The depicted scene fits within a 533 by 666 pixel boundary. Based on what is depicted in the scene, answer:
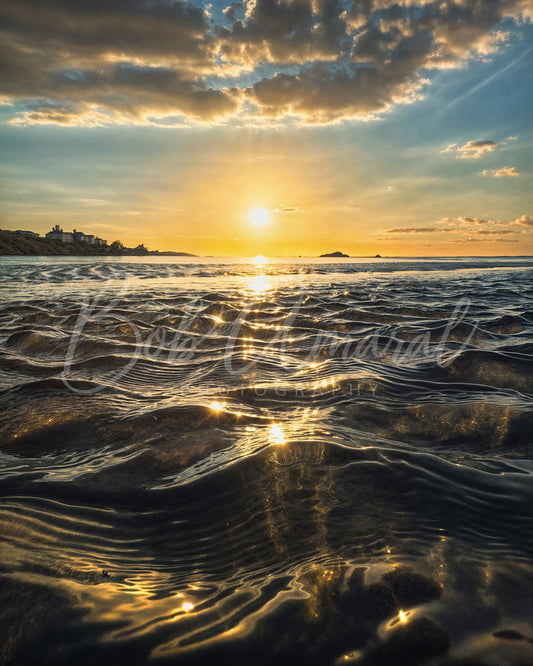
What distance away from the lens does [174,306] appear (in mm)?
9992

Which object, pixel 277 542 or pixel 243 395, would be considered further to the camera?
pixel 243 395

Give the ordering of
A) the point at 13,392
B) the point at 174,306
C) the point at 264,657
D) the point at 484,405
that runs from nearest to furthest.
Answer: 1. the point at 264,657
2. the point at 484,405
3. the point at 13,392
4. the point at 174,306

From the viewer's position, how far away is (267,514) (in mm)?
1925

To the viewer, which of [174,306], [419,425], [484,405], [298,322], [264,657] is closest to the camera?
[264,657]

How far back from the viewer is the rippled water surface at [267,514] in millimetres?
1233

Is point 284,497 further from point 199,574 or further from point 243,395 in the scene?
point 243,395

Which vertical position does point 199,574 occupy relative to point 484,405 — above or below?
below

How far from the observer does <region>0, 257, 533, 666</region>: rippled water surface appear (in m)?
1.23

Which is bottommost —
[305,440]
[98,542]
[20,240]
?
[98,542]

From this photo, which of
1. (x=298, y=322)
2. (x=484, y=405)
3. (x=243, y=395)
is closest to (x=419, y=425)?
(x=484, y=405)

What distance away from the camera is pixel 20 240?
56.0 m

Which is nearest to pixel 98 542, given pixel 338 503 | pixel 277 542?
pixel 277 542

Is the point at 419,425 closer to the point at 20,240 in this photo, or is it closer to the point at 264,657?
the point at 264,657

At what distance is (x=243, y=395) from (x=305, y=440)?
50.5 inches
